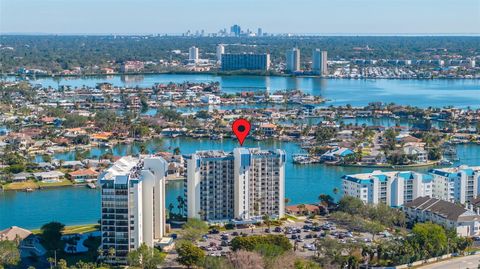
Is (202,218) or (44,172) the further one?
(44,172)

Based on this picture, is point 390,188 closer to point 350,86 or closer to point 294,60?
point 350,86

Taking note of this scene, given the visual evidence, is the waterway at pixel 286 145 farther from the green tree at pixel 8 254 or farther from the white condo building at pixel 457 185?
the green tree at pixel 8 254

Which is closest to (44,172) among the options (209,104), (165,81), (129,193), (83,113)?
(129,193)

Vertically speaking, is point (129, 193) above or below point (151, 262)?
above

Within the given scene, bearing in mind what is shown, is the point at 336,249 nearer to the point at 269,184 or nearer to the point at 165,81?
the point at 269,184

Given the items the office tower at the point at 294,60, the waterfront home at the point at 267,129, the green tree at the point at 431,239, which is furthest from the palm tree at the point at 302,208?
the office tower at the point at 294,60

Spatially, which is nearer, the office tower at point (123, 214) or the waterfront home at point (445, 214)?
the office tower at point (123, 214)

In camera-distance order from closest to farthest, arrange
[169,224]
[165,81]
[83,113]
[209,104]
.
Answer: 1. [169,224]
2. [83,113]
3. [209,104]
4. [165,81]

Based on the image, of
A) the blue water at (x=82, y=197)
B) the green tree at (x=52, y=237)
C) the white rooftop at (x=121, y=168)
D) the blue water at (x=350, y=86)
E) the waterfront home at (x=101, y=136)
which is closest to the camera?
the white rooftop at (x=121, y=168)
